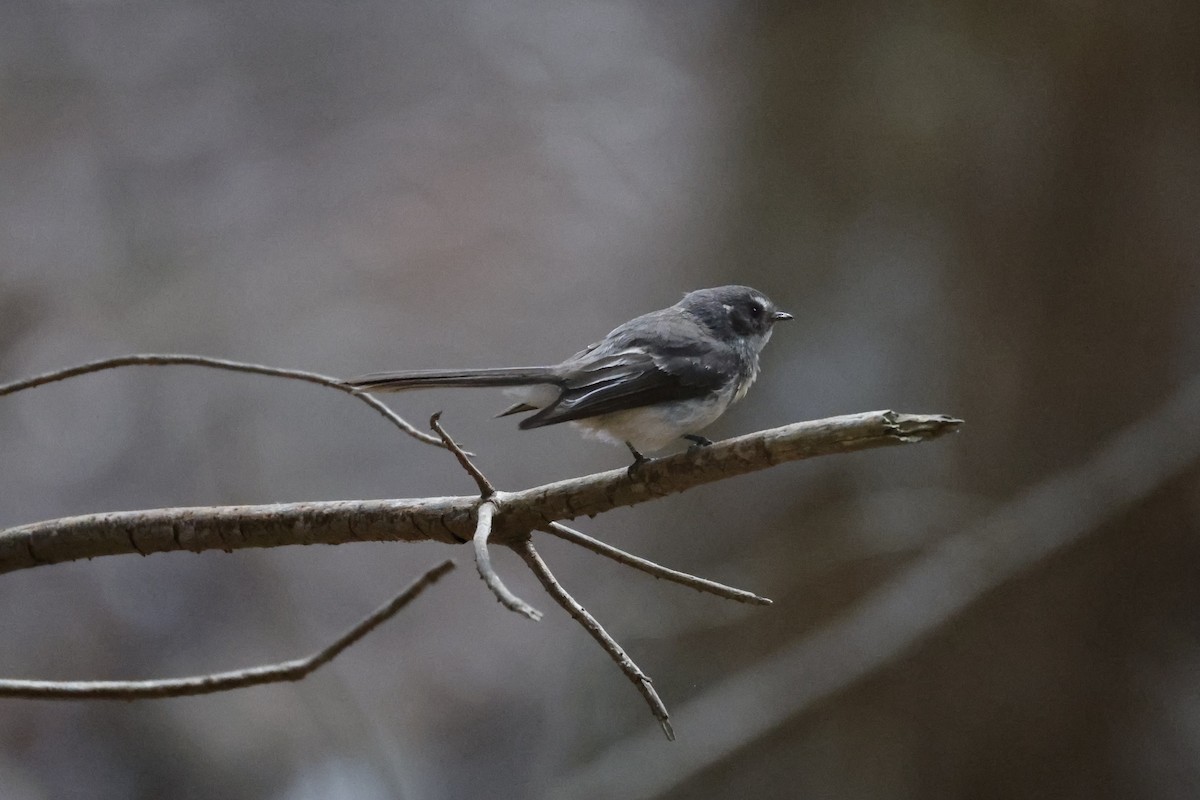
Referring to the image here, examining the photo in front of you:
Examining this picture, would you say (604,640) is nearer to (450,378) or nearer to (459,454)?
(459,454)

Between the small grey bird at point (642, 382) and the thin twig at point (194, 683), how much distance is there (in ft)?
1.43

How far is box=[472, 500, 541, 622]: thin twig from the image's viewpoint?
1165 millimetres

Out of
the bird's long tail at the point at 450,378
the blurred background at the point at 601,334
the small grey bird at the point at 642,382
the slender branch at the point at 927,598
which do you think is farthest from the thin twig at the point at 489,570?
the slender branch at the point at 927,598

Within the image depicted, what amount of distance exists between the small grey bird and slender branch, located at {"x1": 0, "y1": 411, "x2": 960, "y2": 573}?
0.31 m

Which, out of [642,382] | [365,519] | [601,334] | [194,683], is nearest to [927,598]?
[601,334]

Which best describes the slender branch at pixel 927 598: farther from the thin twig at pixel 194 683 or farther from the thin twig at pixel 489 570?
the thin twig at pixel 489 570

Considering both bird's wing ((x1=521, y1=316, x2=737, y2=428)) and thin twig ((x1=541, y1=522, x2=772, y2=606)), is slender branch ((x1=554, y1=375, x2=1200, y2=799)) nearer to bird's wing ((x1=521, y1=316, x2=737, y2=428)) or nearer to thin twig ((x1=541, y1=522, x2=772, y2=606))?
bird's wing ((x1=521, y1=316, x2=737, y2=428))

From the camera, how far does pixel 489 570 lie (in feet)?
4.27

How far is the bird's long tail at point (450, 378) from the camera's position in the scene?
5.67 feet

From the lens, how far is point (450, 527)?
1.65 metres

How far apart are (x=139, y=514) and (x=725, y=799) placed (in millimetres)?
2961

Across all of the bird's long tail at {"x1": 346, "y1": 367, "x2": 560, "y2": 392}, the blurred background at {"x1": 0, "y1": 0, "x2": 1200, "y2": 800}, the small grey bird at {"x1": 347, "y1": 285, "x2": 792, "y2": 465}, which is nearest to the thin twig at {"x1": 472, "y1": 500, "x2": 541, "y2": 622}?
the bird's long tail at {"x1": 346, "y1": 367, "x2": 560, "y2": 392}

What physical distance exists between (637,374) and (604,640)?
0.79 meters

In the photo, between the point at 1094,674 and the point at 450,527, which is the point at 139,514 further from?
the point at 1094,674
